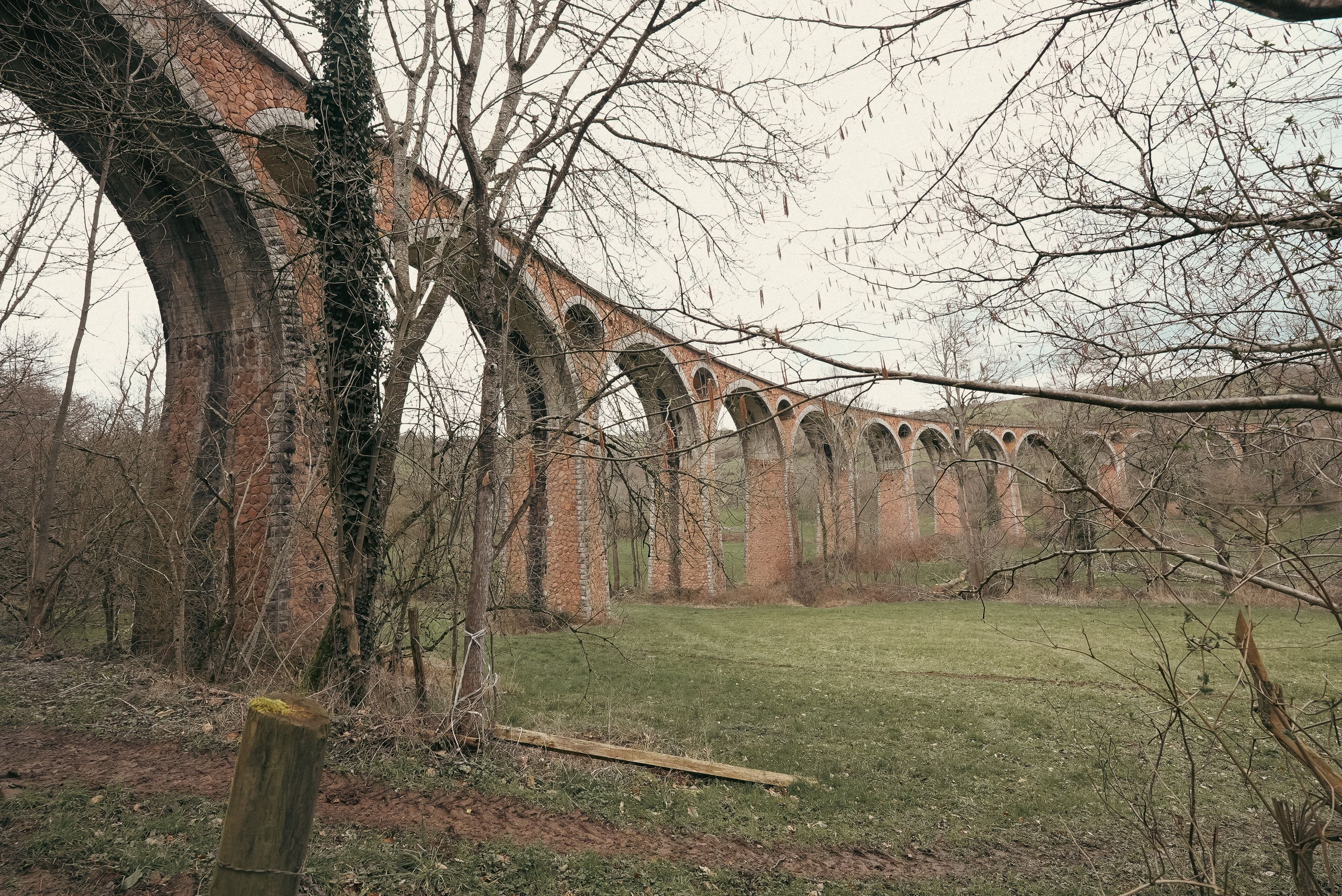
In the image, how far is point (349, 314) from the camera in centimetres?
551

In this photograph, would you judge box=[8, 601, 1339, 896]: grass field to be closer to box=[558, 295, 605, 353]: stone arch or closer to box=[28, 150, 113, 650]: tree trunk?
box=[28, 150, 113, 650]: tree trunk

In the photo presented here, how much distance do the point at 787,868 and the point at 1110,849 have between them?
6.23 feet

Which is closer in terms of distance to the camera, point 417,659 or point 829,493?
point 417,659

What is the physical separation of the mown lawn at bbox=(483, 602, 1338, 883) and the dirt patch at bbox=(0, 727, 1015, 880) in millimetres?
183

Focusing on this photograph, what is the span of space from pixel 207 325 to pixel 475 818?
20.8ft

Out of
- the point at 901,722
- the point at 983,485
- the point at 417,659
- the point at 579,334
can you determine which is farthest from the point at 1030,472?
the point at 983,485

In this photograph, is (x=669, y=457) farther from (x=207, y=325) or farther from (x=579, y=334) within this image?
(x=207, y=325)

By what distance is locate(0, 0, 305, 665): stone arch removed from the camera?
6.39 metres

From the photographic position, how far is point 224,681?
Result: 6090 millimetres

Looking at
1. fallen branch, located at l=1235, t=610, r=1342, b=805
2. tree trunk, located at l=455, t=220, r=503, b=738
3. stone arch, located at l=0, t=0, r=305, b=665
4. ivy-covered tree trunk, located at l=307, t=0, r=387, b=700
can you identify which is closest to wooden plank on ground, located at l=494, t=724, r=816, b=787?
tree trunk, located at l=455, t=220, r=503, b=738

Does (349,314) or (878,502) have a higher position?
(349,314)

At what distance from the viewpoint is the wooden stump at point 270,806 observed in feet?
4.44

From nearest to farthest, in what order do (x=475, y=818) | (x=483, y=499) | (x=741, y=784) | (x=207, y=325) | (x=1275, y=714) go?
(x=1275, y=714), (x=475, y=818), (x=741, y=784), (x=483, y=499), (x=207, y=325)

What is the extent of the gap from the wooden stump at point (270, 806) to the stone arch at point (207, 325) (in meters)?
5.12
